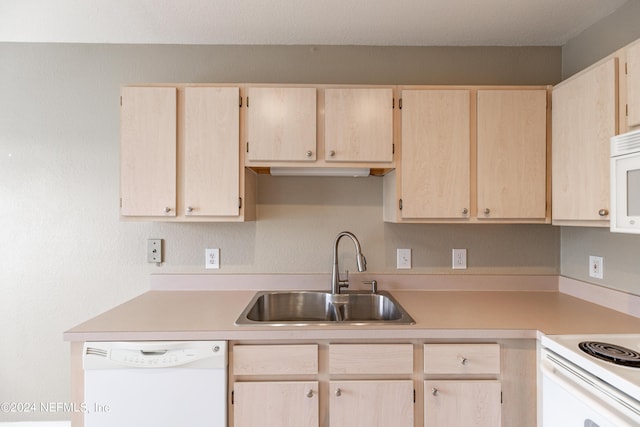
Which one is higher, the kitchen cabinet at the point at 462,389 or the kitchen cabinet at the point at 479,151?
the kitchen cabinet at the point at 479,151

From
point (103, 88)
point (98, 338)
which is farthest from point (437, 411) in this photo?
point (103, 88)

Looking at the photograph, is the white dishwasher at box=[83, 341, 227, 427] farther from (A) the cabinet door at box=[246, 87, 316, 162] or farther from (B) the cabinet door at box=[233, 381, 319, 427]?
(A) the cabinet door at box=[246, 87, 316, 162]

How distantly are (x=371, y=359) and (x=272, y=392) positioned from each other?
420mm

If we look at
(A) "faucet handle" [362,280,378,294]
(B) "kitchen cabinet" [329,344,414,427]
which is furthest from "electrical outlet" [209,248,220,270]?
(B) "kitchen cabinet" [329,344,414,427]

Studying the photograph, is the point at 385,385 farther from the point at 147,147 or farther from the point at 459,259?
the point at 147,147

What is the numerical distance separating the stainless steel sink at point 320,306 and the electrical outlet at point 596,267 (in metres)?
1.07

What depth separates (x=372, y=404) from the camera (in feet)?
4.37

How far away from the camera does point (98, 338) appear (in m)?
1.31

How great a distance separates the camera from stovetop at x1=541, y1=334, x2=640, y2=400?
951mm

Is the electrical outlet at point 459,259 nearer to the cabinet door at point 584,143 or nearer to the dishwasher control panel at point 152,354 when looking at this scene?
the cabinet door at point 584,143

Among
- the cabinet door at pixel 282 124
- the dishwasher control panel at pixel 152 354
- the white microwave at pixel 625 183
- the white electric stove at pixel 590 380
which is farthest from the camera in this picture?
the cabinet door at pixel 282 124

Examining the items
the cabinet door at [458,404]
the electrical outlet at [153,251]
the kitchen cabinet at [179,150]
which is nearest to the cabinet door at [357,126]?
the kitchen cabinet at [179,150]

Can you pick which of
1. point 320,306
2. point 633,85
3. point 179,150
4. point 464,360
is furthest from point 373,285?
point 633,85

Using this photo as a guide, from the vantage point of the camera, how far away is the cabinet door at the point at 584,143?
1354mm
